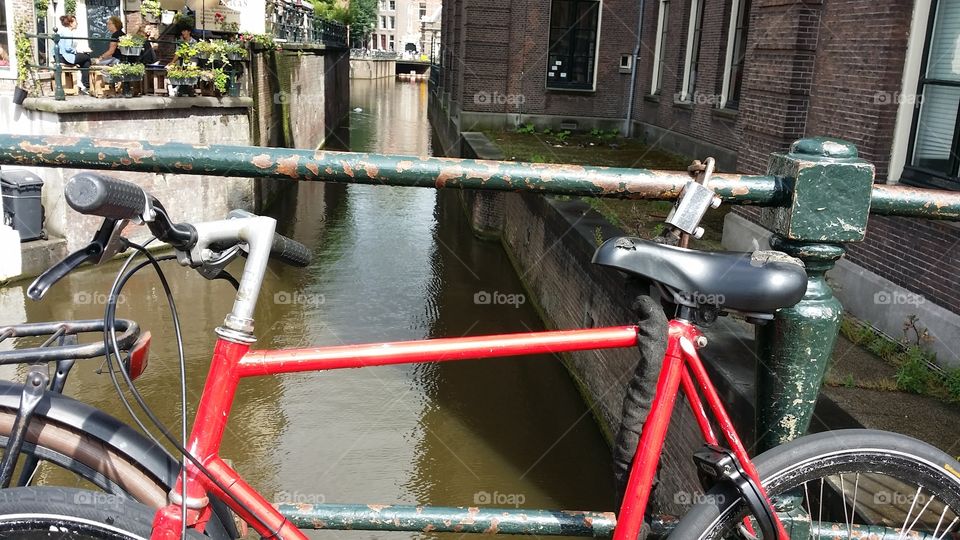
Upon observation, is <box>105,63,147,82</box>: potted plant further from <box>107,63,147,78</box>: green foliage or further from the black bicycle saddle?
the black bicycle saddle

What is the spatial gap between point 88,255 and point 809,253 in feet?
4.27

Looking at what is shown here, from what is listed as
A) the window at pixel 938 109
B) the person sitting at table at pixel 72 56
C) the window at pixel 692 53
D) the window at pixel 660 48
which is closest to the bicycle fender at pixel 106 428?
the window at pixel 938 109

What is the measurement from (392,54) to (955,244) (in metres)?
75.8

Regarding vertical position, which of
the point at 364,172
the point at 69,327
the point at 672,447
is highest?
the point at 364,172

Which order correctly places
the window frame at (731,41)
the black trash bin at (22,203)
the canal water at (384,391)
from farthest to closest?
the window frame at (731,41) → the black trash bin at (22,203) → the canal water at (384,391)

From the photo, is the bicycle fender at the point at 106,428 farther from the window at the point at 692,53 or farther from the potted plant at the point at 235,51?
the window at the point at 692,53

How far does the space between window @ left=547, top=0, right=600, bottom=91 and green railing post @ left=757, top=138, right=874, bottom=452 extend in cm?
2027

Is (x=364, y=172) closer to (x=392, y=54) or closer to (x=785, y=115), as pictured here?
(x=785, y=115)

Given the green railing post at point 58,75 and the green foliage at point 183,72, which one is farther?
the green foliage at point 183,72

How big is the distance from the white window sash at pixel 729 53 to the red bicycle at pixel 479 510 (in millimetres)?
13571

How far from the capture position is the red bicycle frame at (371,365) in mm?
1390

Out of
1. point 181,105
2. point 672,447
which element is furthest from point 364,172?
point 181,105

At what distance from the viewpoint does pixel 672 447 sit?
5.12 metres

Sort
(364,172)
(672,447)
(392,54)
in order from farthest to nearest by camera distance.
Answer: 1. (392,54)
2. (672,447)
3. (364,172)
